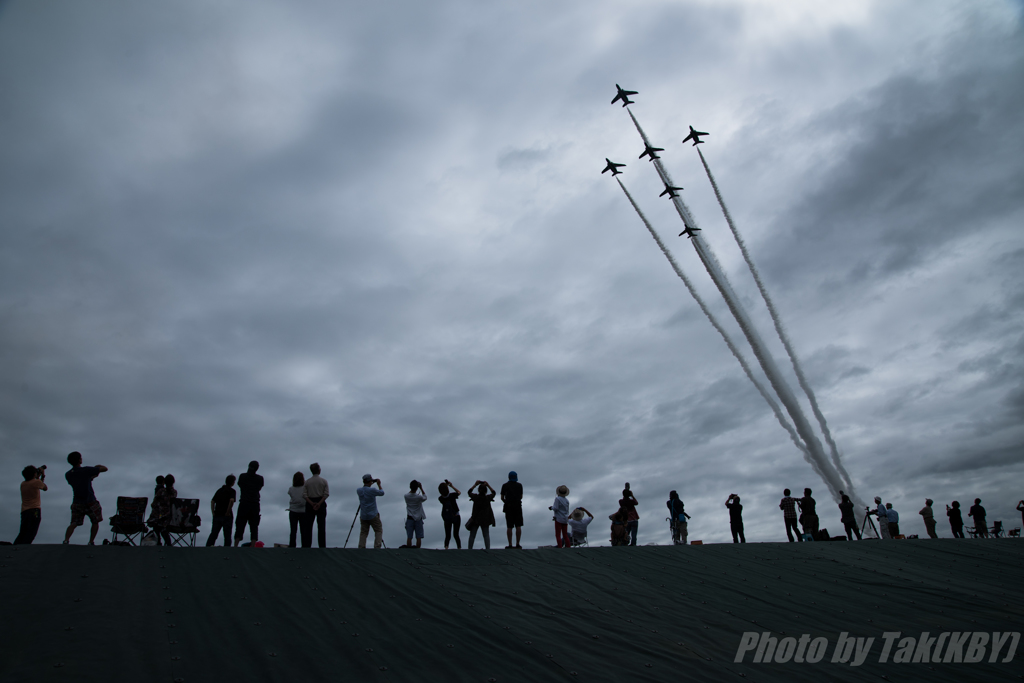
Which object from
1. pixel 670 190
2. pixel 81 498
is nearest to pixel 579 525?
pixel 81 498

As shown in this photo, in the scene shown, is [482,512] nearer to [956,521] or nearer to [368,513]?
[368,513]

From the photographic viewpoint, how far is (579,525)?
51.6ft

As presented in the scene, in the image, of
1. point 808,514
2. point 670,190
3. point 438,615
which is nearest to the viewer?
point 438,615

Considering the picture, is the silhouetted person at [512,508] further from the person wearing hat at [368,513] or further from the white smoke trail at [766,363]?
the white smoke trail at [766,363]

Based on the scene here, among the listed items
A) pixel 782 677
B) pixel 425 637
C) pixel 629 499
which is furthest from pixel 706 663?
pixel 629 499

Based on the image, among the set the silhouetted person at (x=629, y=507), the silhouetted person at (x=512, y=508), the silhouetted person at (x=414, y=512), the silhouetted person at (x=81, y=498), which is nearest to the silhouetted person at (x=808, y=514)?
the silhouetted person at (x=629, y=507)

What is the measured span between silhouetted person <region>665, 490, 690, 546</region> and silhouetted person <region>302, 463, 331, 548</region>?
10237 millimetres

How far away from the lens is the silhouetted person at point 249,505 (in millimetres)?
12164

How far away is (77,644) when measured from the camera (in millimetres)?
6840

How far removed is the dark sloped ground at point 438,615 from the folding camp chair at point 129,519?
6.79ft

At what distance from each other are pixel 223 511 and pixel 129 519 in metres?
1.67

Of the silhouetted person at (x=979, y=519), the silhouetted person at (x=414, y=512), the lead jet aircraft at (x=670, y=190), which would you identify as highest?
the lead jet aircraft at (x=670, y=190)

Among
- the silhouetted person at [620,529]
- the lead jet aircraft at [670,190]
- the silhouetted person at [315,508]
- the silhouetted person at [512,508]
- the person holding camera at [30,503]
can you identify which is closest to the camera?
the person holding camera at [30,503]

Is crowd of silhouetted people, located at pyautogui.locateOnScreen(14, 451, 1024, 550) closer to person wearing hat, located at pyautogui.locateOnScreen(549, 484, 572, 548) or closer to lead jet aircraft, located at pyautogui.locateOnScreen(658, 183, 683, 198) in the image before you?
person wearing hat, located at pyautogui.locateOnScreen(549, 484, 572, 548)
